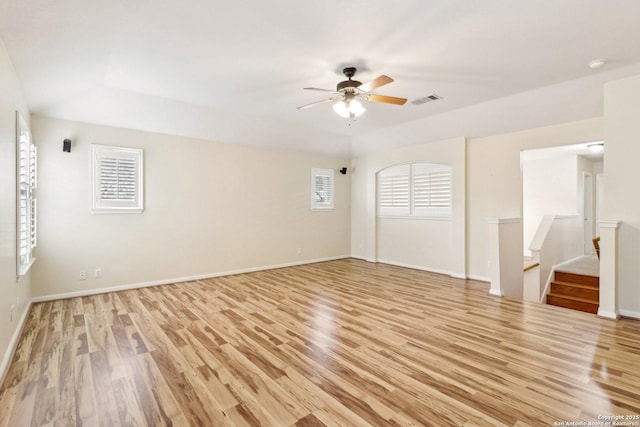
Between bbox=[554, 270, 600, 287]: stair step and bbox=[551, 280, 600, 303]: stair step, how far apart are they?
0.09 m

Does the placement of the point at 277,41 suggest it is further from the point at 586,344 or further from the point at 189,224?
the point at 586,344

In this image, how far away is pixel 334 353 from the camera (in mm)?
2787

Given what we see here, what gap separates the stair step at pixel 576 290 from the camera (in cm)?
529

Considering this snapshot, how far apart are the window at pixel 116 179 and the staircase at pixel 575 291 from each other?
7.70 metres

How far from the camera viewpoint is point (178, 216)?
17.8ft

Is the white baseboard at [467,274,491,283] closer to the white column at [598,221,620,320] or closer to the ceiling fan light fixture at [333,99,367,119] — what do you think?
the white column at [598,221,620,320]

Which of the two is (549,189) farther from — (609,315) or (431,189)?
(609,315)

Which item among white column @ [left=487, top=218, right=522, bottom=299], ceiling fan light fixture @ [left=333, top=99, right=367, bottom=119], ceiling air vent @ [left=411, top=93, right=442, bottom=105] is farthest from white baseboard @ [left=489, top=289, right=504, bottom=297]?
ceiling fan light fixture @ [left=333, top=99, right=367, bottom=119]

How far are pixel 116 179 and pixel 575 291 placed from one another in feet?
27.1

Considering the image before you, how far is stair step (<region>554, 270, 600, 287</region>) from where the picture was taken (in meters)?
5.55

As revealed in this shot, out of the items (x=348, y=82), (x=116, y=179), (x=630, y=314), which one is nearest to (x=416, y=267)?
(x=630, y=314)

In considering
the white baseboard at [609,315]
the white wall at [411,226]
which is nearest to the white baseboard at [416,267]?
the white wall at [411,226]

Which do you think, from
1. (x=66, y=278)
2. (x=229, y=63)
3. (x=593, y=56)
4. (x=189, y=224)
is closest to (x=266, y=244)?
(x=189, y=224)

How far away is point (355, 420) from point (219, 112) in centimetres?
476
